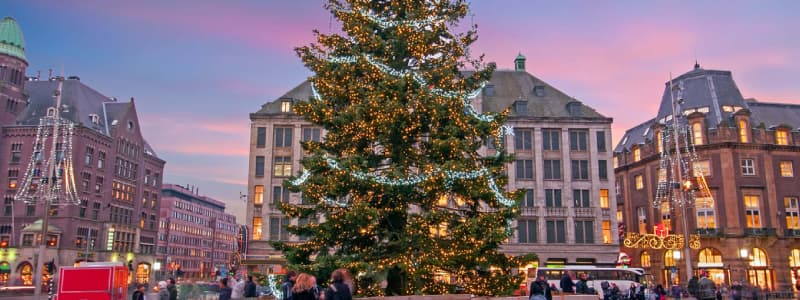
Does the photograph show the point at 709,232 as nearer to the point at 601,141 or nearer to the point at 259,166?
the point at 601,141

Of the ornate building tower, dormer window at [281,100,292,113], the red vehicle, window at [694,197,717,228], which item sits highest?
the ornate building tower

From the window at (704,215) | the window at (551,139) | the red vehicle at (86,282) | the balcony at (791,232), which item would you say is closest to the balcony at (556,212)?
the window at (551,139)

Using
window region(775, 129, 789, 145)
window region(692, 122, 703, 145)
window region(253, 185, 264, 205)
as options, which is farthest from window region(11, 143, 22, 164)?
window region(775, 129, 789, 145)

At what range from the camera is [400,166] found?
75.1 feet

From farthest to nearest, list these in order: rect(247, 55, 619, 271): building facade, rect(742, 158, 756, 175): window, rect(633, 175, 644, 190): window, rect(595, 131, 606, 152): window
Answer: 1. rect(633, 175, 644, 190): window
2. rect(595, 131, 606, 152): window
3. rect(742, 158, 756, 175): window
4. rect(247, 55, 619, 271): building facade

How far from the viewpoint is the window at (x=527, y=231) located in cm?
6016

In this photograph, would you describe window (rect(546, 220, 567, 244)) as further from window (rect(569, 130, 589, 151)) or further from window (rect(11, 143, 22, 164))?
window (rect(11, 143, 22, 164))

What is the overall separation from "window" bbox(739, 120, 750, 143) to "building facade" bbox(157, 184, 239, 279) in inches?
4233

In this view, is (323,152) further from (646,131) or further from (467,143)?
(646,131)

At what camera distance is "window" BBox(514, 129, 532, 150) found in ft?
204

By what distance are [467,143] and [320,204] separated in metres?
5.73

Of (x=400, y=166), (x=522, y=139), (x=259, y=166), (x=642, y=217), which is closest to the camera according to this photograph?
(x=400, y=166)

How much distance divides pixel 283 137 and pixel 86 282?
126 feet

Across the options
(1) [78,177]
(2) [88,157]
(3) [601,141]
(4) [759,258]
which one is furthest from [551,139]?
(2) [88,157]
